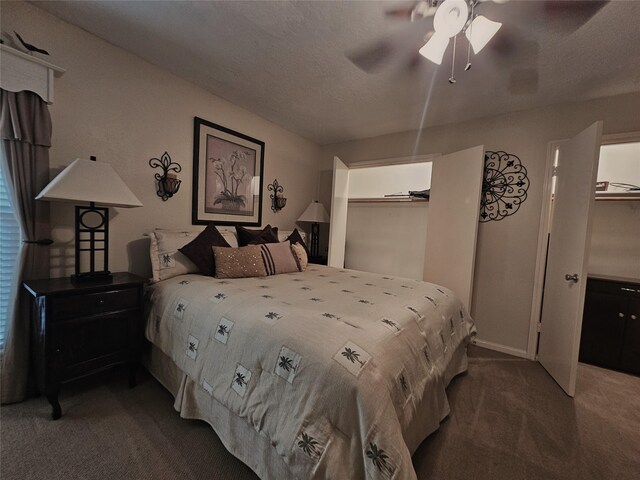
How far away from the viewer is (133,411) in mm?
1617

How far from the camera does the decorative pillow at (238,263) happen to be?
2.15m

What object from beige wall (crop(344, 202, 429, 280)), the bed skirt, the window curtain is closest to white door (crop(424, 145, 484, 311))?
beige wall (crop(344, 202, 429, 280))

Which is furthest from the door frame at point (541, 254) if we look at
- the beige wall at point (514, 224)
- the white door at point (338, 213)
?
the white door at point (338, 213)

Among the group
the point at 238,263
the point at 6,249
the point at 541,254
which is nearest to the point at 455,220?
the point at 541,254

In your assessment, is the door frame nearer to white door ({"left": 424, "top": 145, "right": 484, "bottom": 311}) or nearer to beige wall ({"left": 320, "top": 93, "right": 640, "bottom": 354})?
beige wall ({"left": 320, "top": 93, "right": 640, "bottom": 354})

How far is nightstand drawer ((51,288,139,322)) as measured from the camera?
4.83 feet

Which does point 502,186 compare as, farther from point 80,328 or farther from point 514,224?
point 80,328

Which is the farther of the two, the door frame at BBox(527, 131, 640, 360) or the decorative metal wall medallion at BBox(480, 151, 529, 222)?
the decorative metal wall medallion at BBox(480, 151, 529, 222)

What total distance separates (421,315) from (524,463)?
895mm

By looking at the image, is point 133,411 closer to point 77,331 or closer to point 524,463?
point 77,331

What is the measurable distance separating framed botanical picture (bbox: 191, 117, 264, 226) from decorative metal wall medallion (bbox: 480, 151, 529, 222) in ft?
8.51

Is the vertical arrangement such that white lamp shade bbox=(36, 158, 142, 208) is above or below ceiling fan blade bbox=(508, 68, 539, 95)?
below

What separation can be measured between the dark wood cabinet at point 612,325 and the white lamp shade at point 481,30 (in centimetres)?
260

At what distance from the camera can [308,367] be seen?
Result: 1.03 metres
